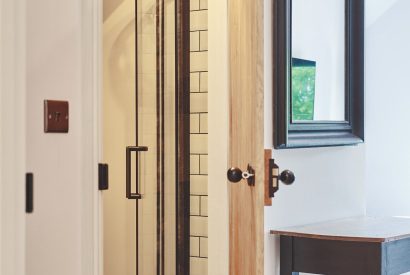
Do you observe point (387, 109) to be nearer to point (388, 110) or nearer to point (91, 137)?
point (388, 110)

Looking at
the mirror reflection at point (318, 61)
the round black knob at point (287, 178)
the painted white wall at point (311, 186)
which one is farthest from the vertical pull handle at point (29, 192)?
the mirror reflection at point (318, 61)

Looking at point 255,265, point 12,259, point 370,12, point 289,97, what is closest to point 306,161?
point 289,97

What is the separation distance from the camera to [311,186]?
336cm

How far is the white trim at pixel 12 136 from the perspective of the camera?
178 centimetres

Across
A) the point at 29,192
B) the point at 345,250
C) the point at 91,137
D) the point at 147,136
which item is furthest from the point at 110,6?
the point at 29,192

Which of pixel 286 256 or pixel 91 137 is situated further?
pixel 286 256

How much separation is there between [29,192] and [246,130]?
3.57 feet

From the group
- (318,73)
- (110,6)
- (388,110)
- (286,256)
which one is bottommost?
(286,256)

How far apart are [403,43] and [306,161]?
1.32m

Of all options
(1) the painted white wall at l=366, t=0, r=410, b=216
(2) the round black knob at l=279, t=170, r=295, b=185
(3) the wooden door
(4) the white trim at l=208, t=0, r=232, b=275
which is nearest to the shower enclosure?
(4) the white trim at l=208, t=0, r=232, b=275

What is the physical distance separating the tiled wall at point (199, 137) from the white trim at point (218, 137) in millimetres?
29

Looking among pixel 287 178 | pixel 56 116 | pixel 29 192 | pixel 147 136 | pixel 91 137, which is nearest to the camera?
pixel 29 192

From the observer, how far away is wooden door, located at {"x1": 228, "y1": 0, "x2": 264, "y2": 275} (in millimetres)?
2775

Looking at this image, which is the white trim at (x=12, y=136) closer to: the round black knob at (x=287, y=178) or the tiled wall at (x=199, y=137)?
the round black knob at (x=287, y=178)
